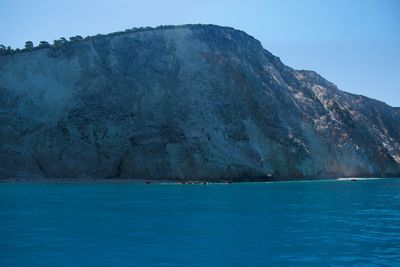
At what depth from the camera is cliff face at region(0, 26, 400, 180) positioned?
233ft

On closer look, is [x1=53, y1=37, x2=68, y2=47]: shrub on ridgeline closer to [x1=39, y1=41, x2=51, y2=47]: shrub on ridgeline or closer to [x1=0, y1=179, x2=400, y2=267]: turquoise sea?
[x1=39, y1=41, x2=51, y2=47]: shrub on ridgeline

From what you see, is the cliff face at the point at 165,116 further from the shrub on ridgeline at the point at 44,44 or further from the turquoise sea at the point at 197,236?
the turquoise sea at the point at 197,236

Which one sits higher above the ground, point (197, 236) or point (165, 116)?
point (165, 116)

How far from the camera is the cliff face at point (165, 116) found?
233 feet

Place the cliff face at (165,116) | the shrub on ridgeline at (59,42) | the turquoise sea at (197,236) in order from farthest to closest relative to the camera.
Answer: the shrub on ridgeline at (59,42) → the cliff face at (165,116) → the turquoise sea at (197,236)

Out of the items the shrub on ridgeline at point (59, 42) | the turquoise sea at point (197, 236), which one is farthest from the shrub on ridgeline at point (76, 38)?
the turquoise sea at point (197, 236)

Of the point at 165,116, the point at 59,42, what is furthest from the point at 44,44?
the point at 165,116

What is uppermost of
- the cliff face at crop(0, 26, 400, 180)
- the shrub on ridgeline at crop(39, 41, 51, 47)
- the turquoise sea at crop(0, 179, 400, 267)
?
the shrub on ridgeline at crop(39, 41, 51, 47)

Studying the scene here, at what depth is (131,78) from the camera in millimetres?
80125

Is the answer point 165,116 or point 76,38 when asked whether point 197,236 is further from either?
point 76,38

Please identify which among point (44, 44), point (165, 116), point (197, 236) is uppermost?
point (44, 44)

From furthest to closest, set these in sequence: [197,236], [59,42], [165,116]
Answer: [59,42] → [165,116] → [197,236]

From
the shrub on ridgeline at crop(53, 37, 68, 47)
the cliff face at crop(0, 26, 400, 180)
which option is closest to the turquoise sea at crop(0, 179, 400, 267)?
the cliff face at crop(0, 26, 400, 180)

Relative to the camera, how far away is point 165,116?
75.8 m
